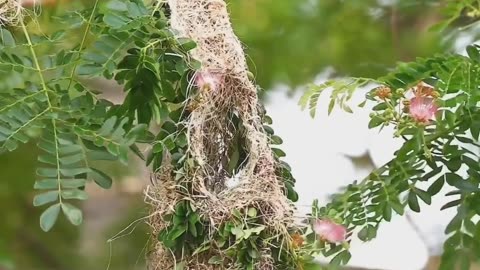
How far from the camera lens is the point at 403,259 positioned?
1.38 meters

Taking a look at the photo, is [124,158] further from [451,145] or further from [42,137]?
[451,145]

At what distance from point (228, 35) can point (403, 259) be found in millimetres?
734

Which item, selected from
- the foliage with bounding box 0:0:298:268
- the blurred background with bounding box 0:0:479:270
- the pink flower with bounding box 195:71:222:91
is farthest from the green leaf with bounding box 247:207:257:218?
the blurred background with bounding box 0:0:479:270

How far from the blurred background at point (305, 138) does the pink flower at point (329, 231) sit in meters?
0.43

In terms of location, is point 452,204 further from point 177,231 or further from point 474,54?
point 177,231

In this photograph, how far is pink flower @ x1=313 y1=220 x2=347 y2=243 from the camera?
2.66ft

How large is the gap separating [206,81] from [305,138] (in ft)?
2.14

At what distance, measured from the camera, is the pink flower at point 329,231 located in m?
0.81

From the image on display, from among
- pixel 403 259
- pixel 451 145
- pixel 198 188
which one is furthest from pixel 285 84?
pixel 198 188

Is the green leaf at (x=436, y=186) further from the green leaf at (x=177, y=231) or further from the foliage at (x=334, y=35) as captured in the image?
the foliage at (x=334, y=35)

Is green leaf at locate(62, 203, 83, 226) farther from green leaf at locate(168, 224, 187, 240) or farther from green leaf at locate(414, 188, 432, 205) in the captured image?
green leaf at locate(414, 188, 432, 205)

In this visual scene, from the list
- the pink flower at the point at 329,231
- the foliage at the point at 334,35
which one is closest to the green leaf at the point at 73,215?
the pink flower at the point at 329,231

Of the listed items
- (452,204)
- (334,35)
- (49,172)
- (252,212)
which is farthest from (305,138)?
(49,172)

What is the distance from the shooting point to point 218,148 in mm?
825
